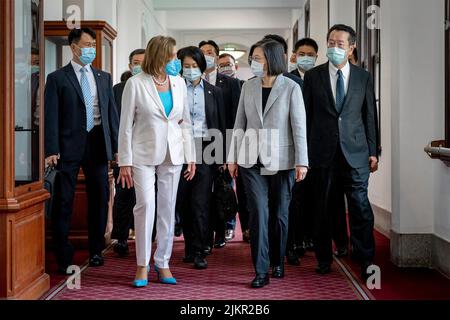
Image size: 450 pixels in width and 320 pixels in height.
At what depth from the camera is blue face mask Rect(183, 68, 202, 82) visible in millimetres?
6184

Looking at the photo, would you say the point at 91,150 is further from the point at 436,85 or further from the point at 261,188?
the point at 436,85

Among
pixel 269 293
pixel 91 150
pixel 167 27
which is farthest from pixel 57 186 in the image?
pixel 167 27

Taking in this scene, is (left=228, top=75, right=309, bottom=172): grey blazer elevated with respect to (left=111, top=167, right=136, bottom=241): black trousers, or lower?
elevated

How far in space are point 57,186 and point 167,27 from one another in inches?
664

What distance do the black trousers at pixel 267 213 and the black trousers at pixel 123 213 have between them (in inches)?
73.2

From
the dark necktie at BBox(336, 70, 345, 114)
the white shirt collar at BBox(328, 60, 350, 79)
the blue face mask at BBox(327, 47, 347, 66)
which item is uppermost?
the blue face mask at BBox(327, 47, 347, 66)

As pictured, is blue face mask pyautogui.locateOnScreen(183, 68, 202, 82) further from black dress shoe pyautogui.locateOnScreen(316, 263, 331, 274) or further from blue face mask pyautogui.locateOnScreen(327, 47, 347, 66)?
black dress shoe pyautogui.locateOnScreen(316, 263, 331, 274)

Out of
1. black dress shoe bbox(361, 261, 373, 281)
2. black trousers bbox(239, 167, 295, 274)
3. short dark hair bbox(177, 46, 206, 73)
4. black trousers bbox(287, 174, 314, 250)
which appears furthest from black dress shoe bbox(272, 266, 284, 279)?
short dark hair bbox(177, 46, 206, 73)

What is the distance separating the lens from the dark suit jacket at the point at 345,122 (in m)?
5.67

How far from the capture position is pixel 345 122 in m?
5.68

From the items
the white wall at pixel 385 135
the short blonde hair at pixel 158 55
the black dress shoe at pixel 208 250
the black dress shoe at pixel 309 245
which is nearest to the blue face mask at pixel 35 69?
the short blonde hair at pixel 158 55

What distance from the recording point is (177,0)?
1739cm

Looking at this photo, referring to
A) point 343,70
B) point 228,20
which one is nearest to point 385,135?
point 343,70

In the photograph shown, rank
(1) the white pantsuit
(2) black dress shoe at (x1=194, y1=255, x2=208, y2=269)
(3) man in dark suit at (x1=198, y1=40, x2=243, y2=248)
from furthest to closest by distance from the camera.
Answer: (3) man in dark suit at (x1=198, y1=40, x2=243, y2=248)
(2) black dress shoe at (x1=194, y1=255, x2=208, y2=269)
(1) the white pantsuit
